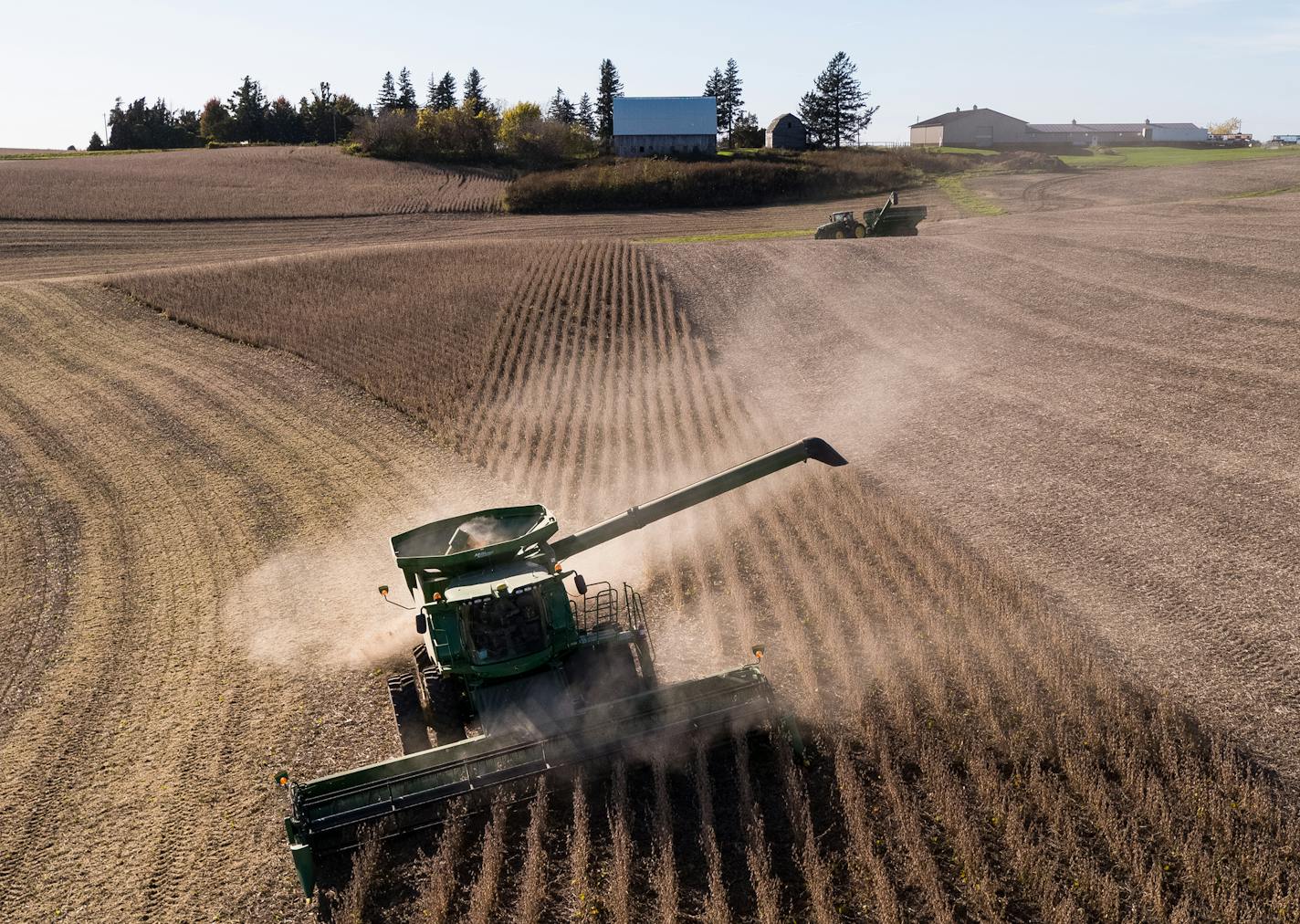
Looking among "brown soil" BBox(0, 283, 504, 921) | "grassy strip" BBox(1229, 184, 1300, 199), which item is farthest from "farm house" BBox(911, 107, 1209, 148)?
"brown soil" BBox(0, 283, 504, 921)

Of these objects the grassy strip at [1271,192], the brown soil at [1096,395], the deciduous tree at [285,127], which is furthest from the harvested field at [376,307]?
the deciduous tree at [285,127]

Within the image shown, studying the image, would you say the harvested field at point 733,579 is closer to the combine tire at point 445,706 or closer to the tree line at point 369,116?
the combine tire at point 445,706

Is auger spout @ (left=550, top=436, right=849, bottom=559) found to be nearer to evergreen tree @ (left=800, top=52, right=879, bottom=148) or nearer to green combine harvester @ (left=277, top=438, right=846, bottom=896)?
green combine harvester @ (left=277, top=438, right=846, bottom=896)

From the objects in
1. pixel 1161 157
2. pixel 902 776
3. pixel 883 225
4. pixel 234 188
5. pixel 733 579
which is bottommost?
pixel 902 776

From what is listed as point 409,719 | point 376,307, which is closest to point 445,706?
point 409,719

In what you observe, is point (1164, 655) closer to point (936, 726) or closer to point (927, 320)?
point (936, 726)

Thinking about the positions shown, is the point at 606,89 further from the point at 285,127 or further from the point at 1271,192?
the point at 1271,192
